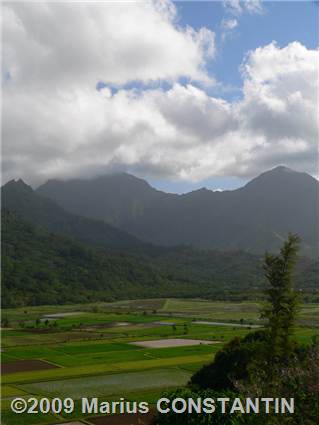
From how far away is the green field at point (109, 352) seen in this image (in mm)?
44094

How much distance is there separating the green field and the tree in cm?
1076

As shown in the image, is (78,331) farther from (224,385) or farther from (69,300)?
(69,300)

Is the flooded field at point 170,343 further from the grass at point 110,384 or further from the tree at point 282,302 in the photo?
the tree at point 282,302

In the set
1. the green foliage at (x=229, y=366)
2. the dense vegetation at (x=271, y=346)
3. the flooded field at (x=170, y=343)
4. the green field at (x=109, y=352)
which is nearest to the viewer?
the dense vegetation at (x=271, y=346)

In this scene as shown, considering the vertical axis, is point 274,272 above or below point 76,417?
above

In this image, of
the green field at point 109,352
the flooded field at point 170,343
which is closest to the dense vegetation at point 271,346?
the green field at point 109,352

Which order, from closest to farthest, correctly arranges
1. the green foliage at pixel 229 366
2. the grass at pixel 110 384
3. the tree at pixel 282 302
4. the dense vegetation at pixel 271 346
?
the dense vegetation at pixel 271 346 < the tree at pixel 282 302 < the green foliage at pixel 229 366 < the grass at pixel 110 384

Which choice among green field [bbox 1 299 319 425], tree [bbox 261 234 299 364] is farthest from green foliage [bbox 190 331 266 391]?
green field [bbox 1 299 319 425]

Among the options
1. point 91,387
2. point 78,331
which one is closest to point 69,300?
point 78,331

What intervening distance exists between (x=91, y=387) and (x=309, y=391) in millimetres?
27271

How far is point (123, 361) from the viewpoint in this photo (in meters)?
59.8

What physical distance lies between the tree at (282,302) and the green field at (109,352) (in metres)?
10.8

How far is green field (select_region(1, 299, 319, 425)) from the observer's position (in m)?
44.1

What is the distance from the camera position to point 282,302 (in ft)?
127
